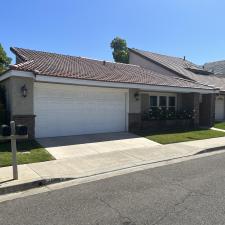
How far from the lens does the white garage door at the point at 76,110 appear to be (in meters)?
13.8

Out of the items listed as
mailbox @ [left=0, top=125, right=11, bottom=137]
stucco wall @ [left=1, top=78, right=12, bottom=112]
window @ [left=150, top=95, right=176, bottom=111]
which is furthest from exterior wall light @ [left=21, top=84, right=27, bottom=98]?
window @ [left=150, top=95, right=176, bottom=111]

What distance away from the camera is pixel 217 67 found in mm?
37688

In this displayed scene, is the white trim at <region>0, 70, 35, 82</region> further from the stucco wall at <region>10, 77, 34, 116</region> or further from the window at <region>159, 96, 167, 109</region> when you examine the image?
the window at <region>159, 96, 167, 109</region>

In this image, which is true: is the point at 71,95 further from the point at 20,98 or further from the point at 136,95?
the point at 136,95

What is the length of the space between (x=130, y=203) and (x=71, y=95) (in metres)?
9.47

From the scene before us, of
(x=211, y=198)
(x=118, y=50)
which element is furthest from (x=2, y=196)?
(x=118, y=50)

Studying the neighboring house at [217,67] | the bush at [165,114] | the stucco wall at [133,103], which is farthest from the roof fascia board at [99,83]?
the neighboring house at [217,67]

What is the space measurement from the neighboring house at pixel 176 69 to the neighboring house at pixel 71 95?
525 cm

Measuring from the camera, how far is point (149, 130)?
1762cm

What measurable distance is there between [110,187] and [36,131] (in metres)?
7.40

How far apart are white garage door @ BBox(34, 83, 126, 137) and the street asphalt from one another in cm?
683

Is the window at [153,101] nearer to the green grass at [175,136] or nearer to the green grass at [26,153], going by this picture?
the green grass at [175,136]

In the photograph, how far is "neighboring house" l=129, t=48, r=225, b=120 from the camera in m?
24.6

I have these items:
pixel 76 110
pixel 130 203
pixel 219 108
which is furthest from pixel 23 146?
pixel 219 108
